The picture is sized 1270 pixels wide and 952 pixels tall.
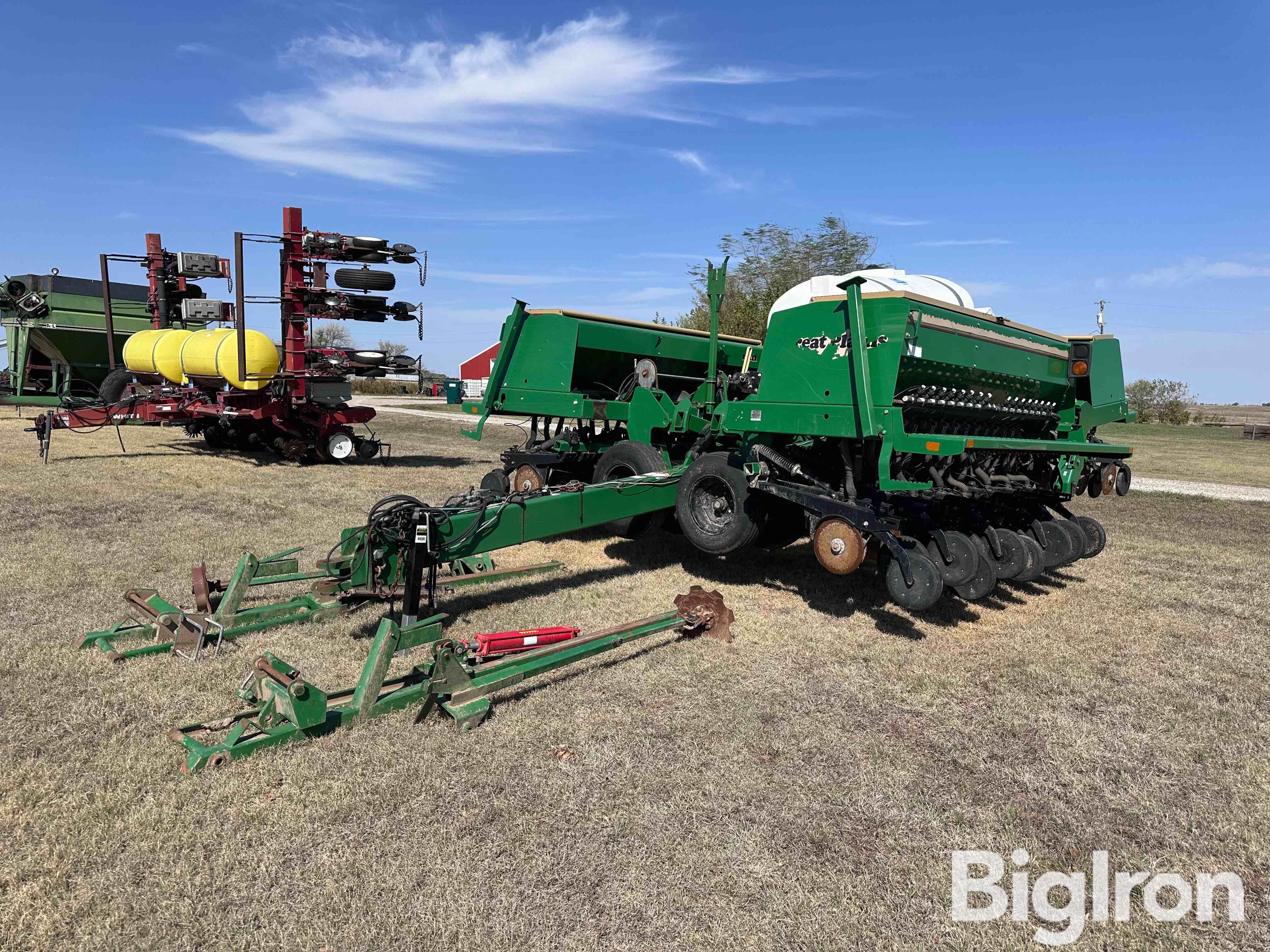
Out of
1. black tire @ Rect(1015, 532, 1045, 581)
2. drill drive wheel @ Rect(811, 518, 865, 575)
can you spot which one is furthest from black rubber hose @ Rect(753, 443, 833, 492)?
black tire @ Rect(1015, 532, 1045, 581)

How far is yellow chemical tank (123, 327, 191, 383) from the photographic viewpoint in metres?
13.8

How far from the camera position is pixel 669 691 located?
165 inches

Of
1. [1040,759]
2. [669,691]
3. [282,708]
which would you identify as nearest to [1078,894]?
[1040,759]

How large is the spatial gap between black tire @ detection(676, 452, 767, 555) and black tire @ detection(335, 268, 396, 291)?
24.9ft

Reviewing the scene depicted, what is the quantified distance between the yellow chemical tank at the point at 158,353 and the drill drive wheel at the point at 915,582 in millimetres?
13278

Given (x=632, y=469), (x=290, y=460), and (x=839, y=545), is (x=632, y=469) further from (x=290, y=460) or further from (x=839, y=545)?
(x=290, y=460)

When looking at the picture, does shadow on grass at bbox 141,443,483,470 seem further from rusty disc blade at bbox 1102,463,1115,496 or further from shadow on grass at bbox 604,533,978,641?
rusty disc blade at bbox 1102,463,1115,496

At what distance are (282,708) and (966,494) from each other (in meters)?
4.30

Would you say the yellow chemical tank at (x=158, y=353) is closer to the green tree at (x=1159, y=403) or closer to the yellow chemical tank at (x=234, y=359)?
the yellow chemical tank at (x=234, y=359)

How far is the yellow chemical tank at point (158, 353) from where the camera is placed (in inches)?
543

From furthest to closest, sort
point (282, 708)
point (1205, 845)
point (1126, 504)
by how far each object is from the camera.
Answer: point (1126, 504) → point (282, 708) → point (1205, 845)

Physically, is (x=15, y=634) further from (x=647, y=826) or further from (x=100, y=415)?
(x=100, y=415)

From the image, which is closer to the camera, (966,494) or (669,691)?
(669,691)

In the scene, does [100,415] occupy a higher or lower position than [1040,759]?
higher
